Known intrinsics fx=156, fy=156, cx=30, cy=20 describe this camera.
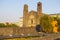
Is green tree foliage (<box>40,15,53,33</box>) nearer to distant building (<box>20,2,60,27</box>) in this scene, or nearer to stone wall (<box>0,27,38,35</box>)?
stone wall (<box>0,27,38,35</box>)

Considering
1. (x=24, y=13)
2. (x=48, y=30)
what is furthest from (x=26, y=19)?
(x=48, y=30)

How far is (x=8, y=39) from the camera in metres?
14.4

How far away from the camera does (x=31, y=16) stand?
39.7m

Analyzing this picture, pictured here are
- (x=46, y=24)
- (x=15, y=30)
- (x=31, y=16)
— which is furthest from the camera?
(x=31, y=16)

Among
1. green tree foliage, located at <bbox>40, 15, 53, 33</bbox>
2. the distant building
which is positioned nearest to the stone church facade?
the distant building

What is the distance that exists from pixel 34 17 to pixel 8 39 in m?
25.0

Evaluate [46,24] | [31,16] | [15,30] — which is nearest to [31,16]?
[31,16]

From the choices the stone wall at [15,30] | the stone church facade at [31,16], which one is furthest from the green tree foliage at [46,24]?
the stone church facade at [31,16]

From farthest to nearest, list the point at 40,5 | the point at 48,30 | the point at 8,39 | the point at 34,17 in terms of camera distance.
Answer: the point at 34,17 < the point at 40,5 < the point at 48,30 < the point at 8,39

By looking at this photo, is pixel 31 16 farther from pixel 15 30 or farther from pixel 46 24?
pixel 15 30

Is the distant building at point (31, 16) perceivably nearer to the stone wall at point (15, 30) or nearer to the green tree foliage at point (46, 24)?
the green tree foliage at point (46, 24)

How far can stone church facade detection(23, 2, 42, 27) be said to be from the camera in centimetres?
3558

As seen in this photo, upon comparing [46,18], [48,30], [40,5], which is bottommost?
[48,30]

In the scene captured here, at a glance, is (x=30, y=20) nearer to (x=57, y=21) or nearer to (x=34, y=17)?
(x=34, y=17)
